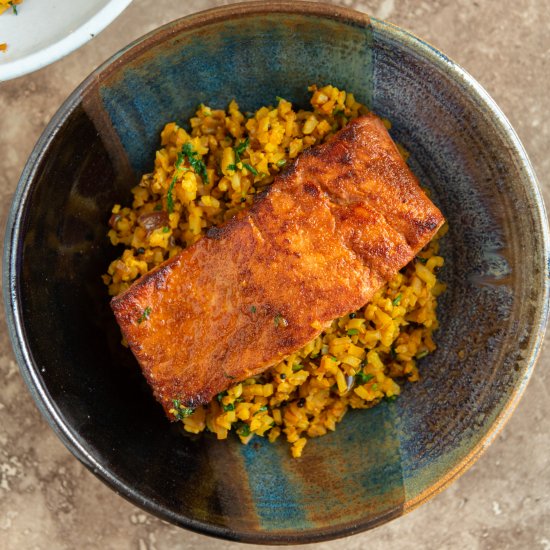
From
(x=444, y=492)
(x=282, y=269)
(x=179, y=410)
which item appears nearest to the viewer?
(x=282, y=269)

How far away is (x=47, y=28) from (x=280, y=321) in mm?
1657

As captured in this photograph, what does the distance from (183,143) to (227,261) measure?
2.06 ft

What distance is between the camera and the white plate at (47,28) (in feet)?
9.37

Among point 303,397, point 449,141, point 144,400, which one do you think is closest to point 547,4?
point 449,141

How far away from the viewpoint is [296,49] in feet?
9.56

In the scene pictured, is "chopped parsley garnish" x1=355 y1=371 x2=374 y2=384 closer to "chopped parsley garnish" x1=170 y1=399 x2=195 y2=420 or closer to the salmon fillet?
the salmon fillet

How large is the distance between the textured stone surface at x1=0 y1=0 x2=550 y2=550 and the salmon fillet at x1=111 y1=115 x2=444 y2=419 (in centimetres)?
110

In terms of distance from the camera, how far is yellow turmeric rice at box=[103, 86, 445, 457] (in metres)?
2.89

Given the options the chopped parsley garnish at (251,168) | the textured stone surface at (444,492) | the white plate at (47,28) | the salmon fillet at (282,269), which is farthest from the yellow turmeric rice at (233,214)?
the textured stone surface at (444,492)

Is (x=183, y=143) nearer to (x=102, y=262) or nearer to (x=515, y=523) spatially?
(x=102, y=262)

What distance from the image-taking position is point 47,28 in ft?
9.80

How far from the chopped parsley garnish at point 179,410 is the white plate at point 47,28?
60.7 inches

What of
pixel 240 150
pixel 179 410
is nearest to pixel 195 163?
pixel 240 150

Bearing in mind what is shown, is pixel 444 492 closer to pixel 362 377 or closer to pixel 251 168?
pixel 362 377
